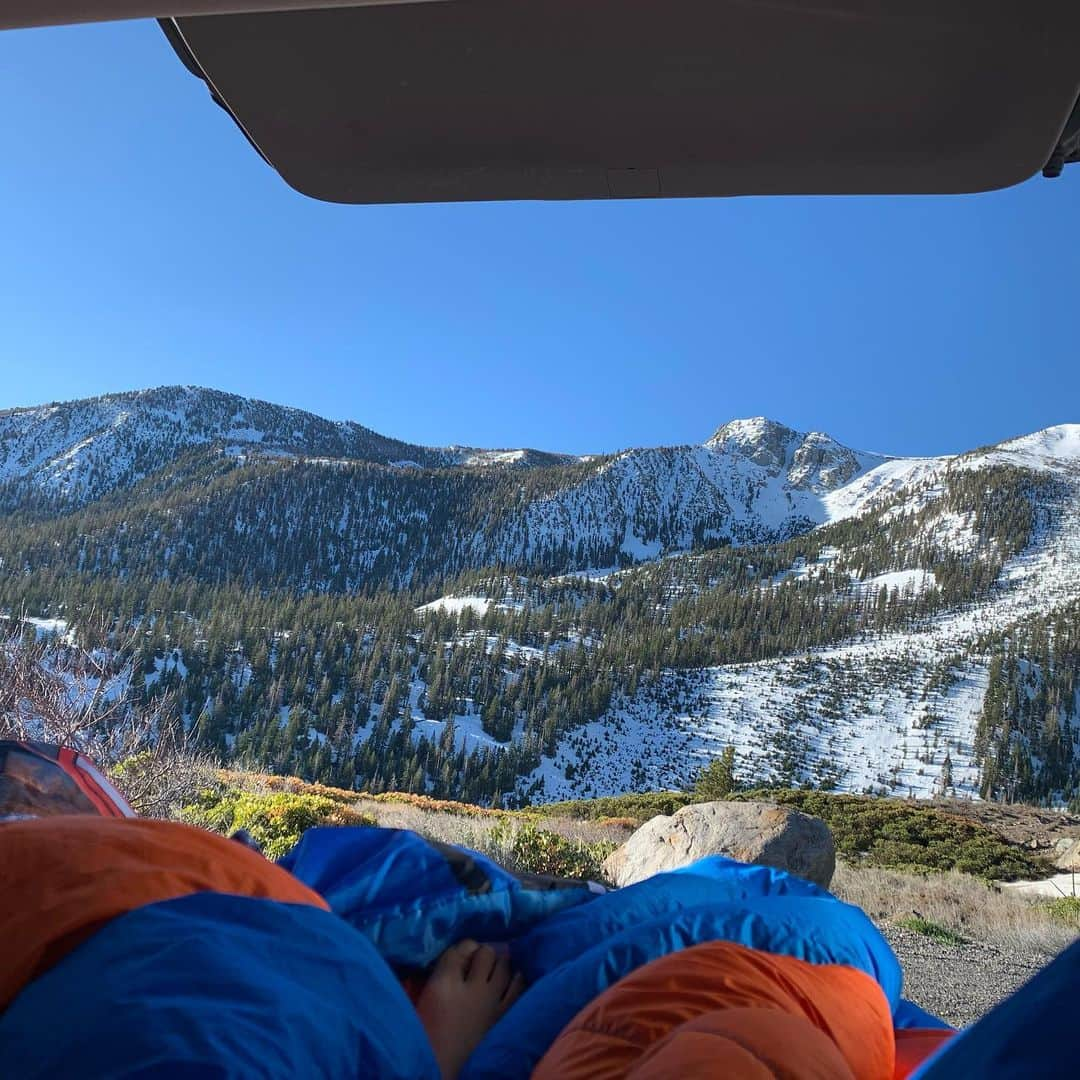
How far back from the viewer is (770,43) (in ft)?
2.56

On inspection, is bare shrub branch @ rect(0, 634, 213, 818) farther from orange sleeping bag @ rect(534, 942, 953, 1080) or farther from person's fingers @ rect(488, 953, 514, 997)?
orange sleeping bag @ rect(534, 942, 953, 1080)

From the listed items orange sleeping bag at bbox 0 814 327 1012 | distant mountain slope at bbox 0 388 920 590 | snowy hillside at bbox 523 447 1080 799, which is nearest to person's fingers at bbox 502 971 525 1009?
orange sleeping bag at bbox 0 814 327 1012

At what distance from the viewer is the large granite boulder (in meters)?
5.18

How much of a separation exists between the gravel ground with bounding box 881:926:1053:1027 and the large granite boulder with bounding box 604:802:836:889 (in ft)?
2.34

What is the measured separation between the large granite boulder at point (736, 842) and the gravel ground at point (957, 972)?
71 centimetres

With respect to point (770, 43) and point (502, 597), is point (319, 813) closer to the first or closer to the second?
point (770, 43)

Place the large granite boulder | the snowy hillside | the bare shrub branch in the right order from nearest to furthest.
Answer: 1. the large granite boulder
2. the bare shrub branch
3. the snowy hillside

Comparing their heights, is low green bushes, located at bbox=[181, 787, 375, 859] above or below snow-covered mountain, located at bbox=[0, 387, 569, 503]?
below

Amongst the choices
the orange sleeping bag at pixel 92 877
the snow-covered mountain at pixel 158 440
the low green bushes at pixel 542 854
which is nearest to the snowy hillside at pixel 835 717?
the low green bushes at pixel 542 854

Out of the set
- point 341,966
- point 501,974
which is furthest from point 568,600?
point 341,966

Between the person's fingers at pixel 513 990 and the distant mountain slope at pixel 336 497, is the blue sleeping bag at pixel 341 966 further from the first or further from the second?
the distant mountain slope at pixel 336 497

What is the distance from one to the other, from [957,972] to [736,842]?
1.69m

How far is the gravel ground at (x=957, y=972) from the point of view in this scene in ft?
10.1

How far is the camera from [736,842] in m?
5.30
